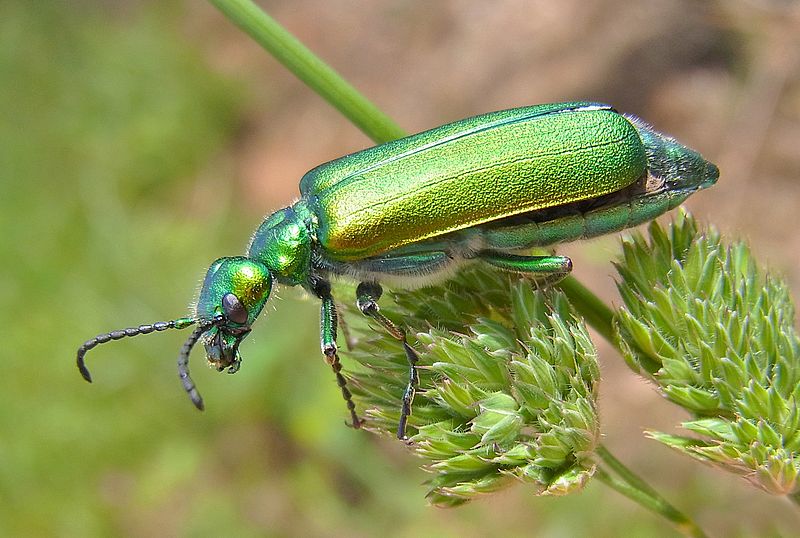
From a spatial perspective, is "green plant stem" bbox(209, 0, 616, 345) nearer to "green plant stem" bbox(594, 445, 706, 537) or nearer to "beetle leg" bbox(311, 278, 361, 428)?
"beetle leg" bbox(311, 278, 361, 428)

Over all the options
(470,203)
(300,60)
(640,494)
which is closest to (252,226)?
(470,203)

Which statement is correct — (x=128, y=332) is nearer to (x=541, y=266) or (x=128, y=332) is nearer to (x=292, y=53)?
(x=292, y=53)

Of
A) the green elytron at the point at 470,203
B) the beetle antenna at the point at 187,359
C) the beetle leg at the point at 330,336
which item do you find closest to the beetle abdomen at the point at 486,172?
the green elytron at the point at 470,203

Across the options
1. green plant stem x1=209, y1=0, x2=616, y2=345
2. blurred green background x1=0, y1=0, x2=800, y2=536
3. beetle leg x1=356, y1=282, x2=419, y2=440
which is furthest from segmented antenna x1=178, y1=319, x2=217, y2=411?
blurred green background x1=0, y1=0, x2=800, y2=536

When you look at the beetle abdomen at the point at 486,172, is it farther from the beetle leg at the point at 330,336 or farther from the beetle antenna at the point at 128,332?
the beetle antenna at the point at 128,332

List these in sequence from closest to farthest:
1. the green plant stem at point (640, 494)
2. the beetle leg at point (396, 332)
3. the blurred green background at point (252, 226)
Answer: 1. the green plant stem at point (640, 494)
2. the beetle leg at point (396, 332)
3. the blurred green background at point (252, 226)
